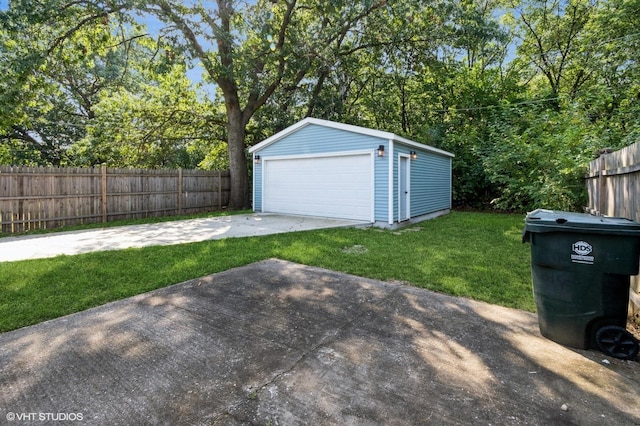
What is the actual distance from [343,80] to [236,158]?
22.2ft

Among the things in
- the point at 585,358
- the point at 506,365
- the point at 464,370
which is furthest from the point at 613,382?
the point at 464,370

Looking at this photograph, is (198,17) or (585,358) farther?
(198,17)

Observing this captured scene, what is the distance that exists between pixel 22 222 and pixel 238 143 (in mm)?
7297

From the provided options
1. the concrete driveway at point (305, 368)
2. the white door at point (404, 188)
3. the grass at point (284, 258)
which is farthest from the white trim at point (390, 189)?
the concrete driveway at point (305, 368)

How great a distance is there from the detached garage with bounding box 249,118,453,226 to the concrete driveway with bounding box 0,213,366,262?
0.61 m

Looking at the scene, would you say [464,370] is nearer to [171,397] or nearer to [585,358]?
[585,358]

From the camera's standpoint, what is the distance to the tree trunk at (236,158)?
44.1ft

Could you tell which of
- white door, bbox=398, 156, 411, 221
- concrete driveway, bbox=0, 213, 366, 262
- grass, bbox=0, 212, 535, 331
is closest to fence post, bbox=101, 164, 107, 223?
concrete driveway, bbox=0, 213, 366, 262

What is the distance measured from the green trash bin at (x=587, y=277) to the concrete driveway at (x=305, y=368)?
15cm

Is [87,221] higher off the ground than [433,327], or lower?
higher

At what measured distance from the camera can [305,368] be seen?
2369 mm

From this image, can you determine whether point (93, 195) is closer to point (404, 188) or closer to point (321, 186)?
point (321, 186)

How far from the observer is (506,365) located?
2.44 metres

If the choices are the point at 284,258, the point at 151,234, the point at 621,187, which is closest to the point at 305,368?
the point at 284,258
